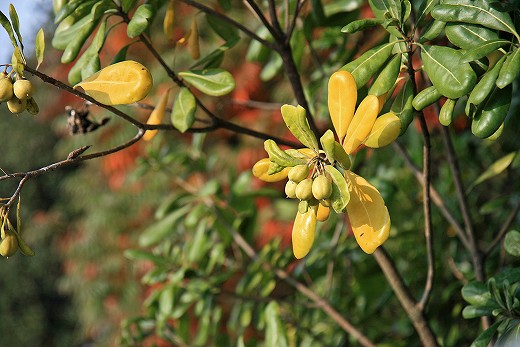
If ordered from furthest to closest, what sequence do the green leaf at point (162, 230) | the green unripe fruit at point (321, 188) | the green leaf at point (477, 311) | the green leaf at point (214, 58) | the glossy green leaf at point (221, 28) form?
the green leaf at point (162, 230) → the glossy green leaf at point (221, 28) → the green leaf at point (214, 58) → the green leaf at point (477, 311) → the green unripe fruit at point (321, 188)

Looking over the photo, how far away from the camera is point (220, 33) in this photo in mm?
973

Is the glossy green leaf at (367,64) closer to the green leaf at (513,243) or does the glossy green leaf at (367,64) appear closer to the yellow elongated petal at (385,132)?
the yellow elongated petal at (385,132)

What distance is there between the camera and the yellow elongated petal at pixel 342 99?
53 centimetres

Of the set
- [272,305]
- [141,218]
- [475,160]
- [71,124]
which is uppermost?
[71,124]

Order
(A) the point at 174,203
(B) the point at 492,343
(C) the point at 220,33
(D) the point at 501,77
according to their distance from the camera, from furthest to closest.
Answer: (A) the point at 174,203 → (C) the point at 220,33 → (B) the point at 492,343 → (D) the point at 501,77

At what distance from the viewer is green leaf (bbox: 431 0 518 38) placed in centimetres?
55

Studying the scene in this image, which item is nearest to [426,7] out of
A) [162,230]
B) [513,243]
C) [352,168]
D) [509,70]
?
[509,70]

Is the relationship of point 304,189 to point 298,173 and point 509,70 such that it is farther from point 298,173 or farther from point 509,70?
point 509,70

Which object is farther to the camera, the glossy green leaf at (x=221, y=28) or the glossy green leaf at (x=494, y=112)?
the glossy green leaf at (x=221, y=28)

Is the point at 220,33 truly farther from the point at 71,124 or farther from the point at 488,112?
the point at 488,112

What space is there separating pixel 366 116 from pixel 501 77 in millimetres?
99

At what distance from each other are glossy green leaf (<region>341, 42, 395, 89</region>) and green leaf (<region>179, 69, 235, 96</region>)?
0.17m

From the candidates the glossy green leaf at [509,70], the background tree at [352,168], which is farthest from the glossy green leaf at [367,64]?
the glossy green leaf at [509,70]

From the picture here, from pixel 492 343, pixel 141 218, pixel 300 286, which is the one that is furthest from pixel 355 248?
pixel 141 218
